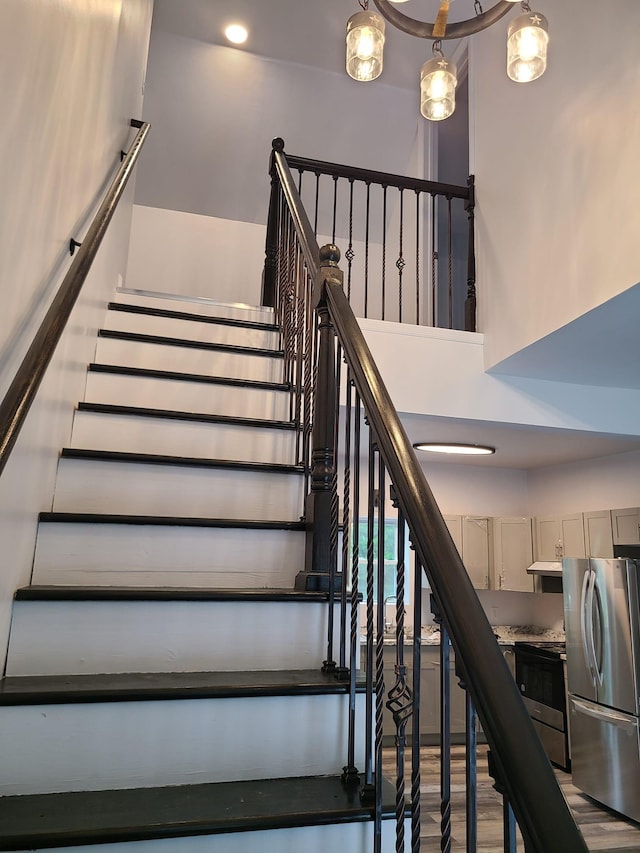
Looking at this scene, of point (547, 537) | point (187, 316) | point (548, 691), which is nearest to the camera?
point (187, 316)

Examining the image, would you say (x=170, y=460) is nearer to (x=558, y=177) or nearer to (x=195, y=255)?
(x=558, y=177)

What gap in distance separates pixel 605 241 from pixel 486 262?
1179mm

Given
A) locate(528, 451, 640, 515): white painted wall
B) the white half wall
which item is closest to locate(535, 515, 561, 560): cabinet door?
locate(528, 451, 640, 515): white painted wall

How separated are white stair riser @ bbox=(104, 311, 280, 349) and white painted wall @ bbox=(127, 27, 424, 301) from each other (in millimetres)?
2799

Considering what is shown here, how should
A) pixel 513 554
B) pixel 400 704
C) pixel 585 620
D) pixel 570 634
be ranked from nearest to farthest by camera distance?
1. pixel 400 704
2. pixel 585 620
3. pixel 570 634
4. pixel 513 554

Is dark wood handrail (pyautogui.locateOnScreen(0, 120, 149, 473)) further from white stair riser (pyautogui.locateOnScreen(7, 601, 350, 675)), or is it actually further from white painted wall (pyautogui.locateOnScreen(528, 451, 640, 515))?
white painted wall (pyautogui.locateOnScreen(528, 451, 640, 515))

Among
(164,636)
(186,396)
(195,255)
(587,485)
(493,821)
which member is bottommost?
(493,821)

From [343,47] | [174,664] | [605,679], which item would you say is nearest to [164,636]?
[174,664]

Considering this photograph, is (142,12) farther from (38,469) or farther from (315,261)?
(38,469)

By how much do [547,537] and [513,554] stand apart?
18.2 inches

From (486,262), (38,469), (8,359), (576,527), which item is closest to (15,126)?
(8,359)

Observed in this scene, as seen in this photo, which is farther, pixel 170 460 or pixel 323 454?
pixel 170 460

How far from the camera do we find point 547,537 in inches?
238

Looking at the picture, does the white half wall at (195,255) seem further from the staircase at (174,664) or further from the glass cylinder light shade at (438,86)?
the staircase at (174,664)
